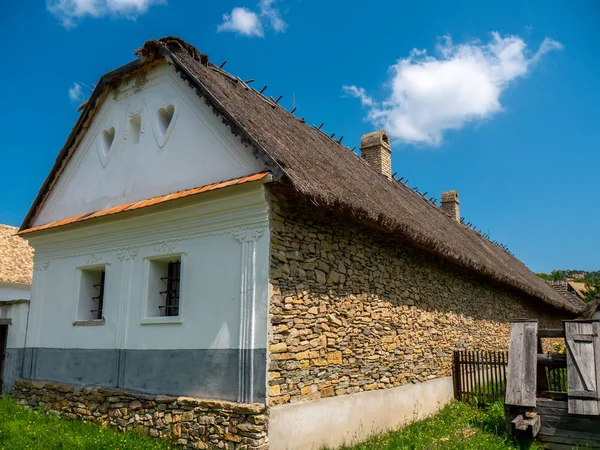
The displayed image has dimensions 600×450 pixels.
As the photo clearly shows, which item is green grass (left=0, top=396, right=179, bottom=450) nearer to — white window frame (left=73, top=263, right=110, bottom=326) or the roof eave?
white window frame (left=73, top=263, right=110, bottom=326)

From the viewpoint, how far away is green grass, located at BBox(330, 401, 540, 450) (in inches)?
307

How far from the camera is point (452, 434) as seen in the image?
8.59m

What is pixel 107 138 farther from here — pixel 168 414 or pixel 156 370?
pixel 168 414

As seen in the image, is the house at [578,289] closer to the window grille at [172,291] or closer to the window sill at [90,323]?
the window grille at [172,291]

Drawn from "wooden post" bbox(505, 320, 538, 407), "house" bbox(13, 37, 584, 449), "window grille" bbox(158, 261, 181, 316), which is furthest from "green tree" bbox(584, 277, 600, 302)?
"window grille" bbox(158, 261, 181, 316)

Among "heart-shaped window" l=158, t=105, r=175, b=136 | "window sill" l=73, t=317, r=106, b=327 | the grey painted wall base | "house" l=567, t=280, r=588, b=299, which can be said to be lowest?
the grey painted wall base

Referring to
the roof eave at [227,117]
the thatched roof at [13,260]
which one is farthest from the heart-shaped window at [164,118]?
the thatched roof at [13,260]

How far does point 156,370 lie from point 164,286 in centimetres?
141

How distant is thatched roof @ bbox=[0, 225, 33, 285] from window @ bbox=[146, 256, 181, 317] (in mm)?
13471

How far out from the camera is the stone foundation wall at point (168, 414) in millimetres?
6750

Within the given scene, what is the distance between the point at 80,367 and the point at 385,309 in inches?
222

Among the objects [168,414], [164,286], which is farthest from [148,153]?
[168,414]

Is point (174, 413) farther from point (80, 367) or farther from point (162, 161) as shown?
point (162, 161)

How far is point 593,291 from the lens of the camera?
30844 millimetres
